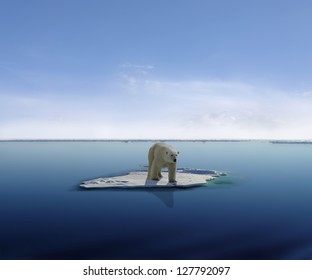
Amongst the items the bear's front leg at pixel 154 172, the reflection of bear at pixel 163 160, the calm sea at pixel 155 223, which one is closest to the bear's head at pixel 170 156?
the reflection of bear at pixel 163 160

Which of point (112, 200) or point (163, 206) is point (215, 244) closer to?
point (163, 206)

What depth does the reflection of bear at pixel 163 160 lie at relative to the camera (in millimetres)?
21125

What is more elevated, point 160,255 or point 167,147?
point 167,147

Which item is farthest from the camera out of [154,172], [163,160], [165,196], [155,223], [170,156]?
[154,172]

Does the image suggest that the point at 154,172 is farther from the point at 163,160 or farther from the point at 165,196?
the point at 165,196

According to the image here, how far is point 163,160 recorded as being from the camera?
22.0 meters

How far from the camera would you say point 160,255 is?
9367mm

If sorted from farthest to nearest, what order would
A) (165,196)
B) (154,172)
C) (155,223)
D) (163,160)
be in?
1. (154,172)
2. (163,160)
3. (165,196)
4. (155,223)

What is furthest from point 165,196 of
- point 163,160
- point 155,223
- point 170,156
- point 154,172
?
point 155,223

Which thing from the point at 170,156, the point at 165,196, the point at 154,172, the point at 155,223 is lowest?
the point at 155,223

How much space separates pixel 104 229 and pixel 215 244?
4.31 meters

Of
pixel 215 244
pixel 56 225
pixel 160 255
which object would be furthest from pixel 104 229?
pixel 215 244

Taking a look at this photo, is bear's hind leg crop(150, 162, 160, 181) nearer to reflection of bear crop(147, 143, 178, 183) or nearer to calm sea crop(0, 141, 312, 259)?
reflection of bear crop(147, 143, 178, 183)

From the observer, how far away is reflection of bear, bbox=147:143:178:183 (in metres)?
21.1
